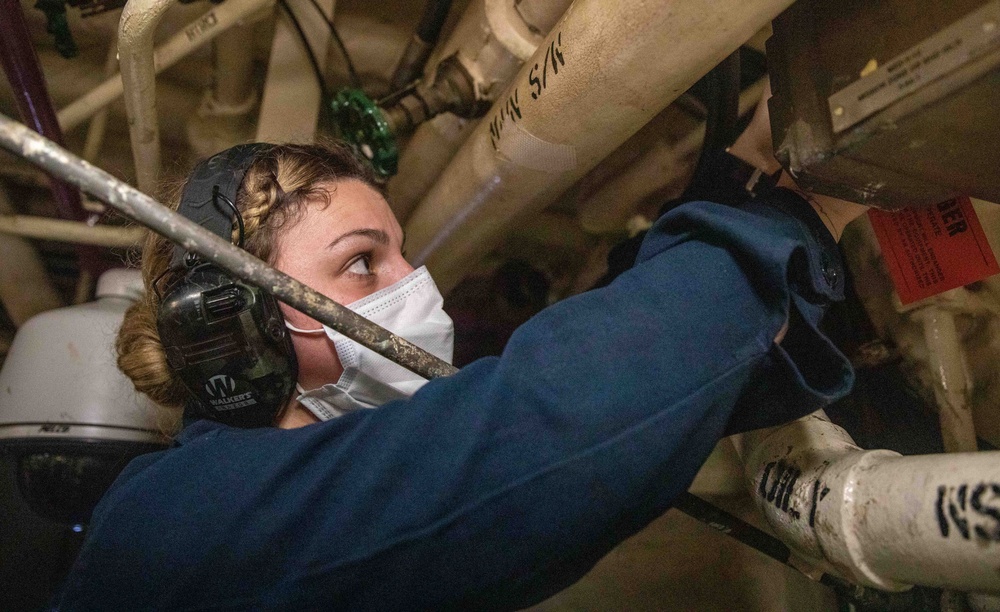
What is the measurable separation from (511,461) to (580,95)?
1.45 feet

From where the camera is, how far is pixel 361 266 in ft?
2.69

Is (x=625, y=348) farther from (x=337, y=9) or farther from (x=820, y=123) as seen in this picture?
(x=337, y=9)

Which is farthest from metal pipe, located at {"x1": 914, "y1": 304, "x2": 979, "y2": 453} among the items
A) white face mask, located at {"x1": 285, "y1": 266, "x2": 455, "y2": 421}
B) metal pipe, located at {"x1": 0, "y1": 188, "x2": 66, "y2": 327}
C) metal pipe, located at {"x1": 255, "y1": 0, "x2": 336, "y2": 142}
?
metal pipe, located at {"x1": 0, "y1": 188, "x2": 66, "y2": 327}

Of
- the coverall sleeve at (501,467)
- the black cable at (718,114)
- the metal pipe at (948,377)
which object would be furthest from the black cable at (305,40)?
the metal pipe at (948,377)

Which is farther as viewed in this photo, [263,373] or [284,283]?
[263,373]

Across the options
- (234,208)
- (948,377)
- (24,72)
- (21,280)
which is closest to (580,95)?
(234,208)

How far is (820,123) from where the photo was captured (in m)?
0.54

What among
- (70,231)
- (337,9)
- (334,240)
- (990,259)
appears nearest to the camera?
(990,259)

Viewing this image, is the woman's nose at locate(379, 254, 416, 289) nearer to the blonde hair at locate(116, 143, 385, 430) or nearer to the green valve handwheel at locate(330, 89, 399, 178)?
the blonde hair at locate(116, 143, 385, 430)

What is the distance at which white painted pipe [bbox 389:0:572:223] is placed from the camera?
0.89 metres

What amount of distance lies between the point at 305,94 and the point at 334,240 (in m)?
0.67

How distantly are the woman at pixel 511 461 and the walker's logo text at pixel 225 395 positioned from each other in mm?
96

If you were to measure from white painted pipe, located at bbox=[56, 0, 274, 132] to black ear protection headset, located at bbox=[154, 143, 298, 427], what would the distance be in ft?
1.56

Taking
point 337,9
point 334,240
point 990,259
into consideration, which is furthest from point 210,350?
point 337,9
